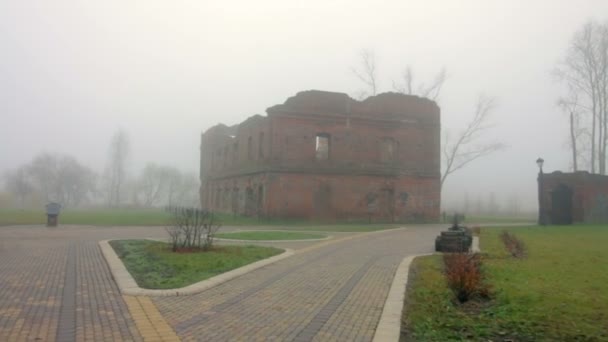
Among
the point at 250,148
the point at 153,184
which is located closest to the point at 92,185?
the point at 153,184

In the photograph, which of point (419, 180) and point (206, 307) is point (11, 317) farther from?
point (419, 180)

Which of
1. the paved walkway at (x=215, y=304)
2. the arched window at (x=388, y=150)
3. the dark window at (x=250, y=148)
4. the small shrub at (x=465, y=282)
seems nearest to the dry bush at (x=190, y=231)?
the paved walkway at (x=215, y=304)

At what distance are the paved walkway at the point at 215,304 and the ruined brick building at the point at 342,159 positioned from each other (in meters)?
22.5

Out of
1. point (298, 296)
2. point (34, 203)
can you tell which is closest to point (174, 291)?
point (298, 296)

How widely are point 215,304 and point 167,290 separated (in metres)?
1.18

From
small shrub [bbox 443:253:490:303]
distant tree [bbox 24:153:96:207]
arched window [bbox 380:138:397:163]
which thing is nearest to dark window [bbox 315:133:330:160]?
arched window [bbox 380:138:397:163]

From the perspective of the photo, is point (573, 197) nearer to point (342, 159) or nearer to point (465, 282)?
point (342, 159)

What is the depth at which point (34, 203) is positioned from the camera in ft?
277

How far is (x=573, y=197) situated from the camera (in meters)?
33.3

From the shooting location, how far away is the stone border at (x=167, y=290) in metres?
7.99

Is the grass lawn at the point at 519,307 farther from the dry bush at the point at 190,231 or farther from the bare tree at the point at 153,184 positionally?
the bare tree at the point at 153,184

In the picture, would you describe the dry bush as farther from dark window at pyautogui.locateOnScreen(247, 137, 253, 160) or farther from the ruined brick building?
dark window at pyautogui.locateOnScreen(247, 137, 253, 160)

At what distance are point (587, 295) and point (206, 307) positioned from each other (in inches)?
223

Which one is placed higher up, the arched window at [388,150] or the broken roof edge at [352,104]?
the broken roof edge at [352,104]
